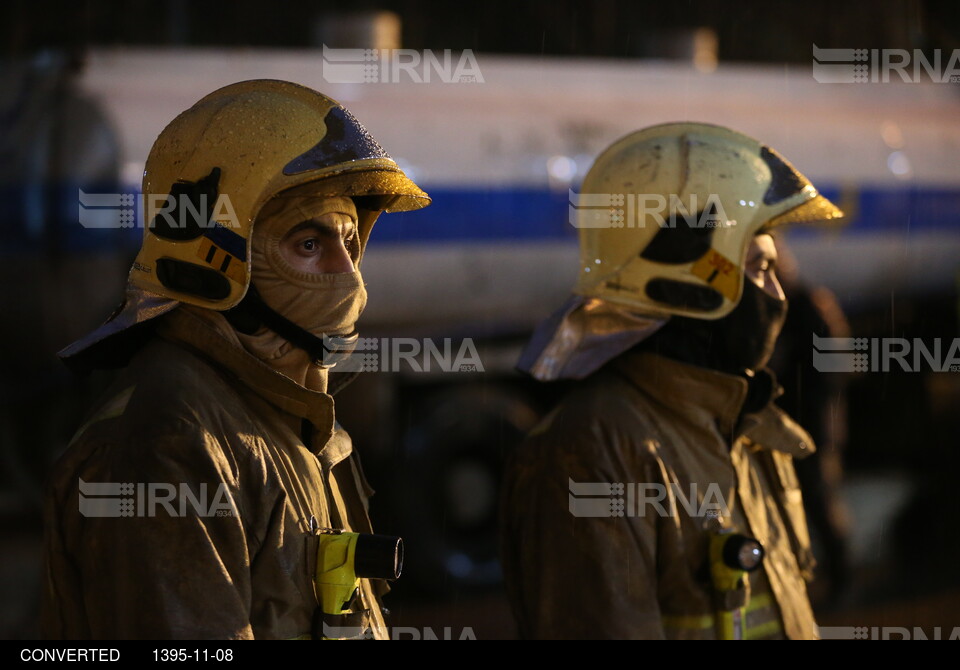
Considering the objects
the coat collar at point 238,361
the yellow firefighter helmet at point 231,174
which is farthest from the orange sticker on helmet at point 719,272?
the coat collar at point 238,361

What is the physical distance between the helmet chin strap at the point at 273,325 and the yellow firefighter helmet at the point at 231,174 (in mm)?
75

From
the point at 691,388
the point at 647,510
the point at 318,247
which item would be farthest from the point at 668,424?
the point at 318,247

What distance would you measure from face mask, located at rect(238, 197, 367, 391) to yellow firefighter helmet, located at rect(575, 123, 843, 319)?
1.13 meters

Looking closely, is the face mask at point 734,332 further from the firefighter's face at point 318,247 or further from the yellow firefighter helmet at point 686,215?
the firefighter's face at point 318,247

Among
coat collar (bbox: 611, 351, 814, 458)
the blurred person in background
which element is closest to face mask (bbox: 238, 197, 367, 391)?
coat collar (bbox: 611, 351, 814, 458)

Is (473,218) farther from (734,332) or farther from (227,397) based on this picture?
(227,397)

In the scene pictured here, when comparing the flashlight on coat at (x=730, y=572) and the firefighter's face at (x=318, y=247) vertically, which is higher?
the firefighter's face at (x=318, y=247)

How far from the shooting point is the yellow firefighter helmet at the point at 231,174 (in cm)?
291

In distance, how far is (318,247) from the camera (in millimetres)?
3023

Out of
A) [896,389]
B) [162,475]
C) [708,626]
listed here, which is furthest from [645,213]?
[896,389]

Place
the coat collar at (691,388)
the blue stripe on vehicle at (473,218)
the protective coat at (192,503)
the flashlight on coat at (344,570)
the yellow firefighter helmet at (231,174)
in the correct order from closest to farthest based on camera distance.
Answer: the protective coat at (192,503)
the flashlight on coat at (344,570)
the yellow firefighter helmet at (231,174)
the coat collar at (691,388)
the blue stripe on vehicle at (473,218)

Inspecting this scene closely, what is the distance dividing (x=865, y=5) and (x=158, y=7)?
1134cm

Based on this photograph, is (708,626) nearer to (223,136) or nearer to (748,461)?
(748,461)

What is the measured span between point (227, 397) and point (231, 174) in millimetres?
477
